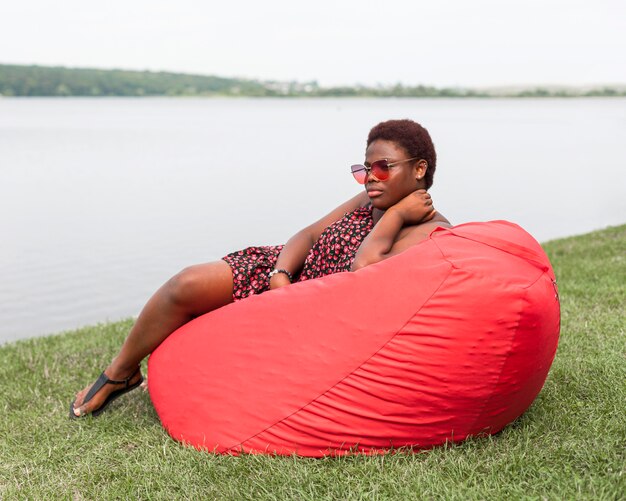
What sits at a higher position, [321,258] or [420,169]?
[420,169]

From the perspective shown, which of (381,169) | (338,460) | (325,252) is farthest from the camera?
(325,252)

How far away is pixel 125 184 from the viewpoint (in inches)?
917

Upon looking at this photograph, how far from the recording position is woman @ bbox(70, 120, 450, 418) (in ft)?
12.8

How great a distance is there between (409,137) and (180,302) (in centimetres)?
136

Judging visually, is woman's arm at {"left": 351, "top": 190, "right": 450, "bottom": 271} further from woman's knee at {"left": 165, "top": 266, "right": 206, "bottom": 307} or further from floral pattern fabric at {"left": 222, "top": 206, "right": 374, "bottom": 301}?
woman's knee at {"left": 165, "top": 266, "right": 206, "bottom": 307}

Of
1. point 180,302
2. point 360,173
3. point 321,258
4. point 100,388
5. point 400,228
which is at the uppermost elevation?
point 360,173

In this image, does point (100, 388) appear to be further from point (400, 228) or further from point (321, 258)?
point (400, 228)

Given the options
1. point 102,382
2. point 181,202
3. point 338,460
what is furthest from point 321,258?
point 181,202

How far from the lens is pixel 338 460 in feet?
→ 11.3

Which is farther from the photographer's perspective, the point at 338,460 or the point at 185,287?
the point at 185,287

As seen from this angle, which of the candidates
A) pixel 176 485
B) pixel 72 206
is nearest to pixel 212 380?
pixel 176 485

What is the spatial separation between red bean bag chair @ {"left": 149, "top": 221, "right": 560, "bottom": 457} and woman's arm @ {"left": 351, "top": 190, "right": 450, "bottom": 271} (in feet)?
0.82

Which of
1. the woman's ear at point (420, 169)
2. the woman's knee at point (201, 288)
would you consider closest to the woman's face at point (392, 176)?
the woman's ear at point (420, 169)

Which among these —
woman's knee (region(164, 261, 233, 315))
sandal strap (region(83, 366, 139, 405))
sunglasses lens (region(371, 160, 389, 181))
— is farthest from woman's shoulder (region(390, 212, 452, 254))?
sandal strap (region(83, 366, 139, 405))
